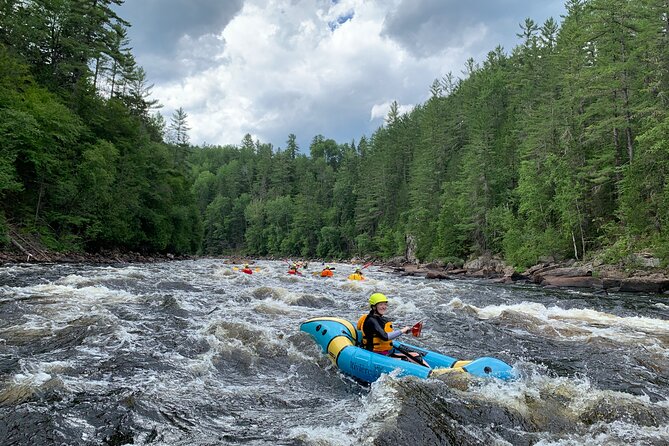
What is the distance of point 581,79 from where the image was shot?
27422 millimetres

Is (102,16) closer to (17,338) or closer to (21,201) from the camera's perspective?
(21,201)

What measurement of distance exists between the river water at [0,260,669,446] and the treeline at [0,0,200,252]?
43.5ft

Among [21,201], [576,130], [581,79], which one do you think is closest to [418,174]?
[576,130]

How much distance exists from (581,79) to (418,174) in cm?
2674

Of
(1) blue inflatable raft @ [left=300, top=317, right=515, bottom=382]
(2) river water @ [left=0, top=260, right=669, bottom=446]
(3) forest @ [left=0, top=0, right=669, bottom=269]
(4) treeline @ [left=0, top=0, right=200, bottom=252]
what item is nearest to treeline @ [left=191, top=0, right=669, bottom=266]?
(3) forest @ [left=0, top=0, right=669, bottom=269]

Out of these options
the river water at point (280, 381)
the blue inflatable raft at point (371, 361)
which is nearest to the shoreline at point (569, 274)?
the river water at point (280, 381)

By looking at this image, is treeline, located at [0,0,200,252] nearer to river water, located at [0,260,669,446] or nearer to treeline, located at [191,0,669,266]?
river water, located at [0,260,669,446]

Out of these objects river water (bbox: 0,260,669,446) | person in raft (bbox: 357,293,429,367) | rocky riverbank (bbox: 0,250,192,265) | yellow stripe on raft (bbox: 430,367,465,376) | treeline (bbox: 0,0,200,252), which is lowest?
river water (bbox: 0,260,669,446)

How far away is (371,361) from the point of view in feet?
21.4

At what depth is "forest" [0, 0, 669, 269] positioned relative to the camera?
22.1 metres

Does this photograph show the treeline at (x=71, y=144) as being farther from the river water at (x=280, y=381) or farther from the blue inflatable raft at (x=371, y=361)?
the blue inflatable raft at (x=371, y=361)

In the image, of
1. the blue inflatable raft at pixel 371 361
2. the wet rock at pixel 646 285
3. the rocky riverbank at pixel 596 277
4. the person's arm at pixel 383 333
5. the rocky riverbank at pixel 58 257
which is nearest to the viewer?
the blue inflatable raft at pixel 371 361

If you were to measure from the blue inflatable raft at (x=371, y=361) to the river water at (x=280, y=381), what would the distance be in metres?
0.19

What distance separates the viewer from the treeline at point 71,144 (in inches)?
870
